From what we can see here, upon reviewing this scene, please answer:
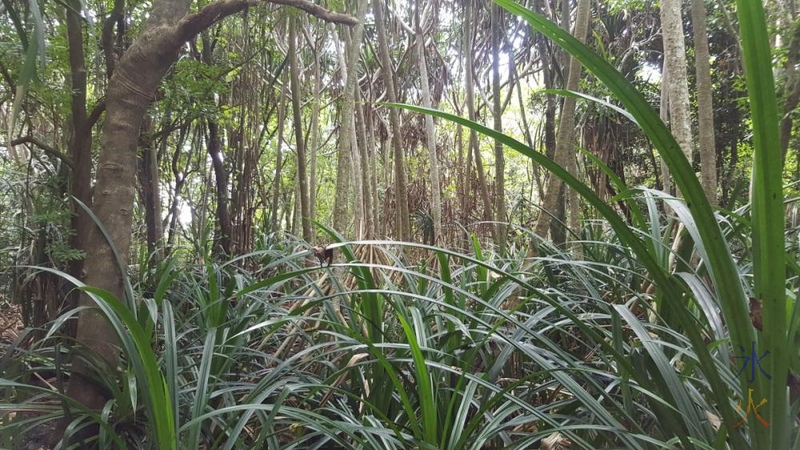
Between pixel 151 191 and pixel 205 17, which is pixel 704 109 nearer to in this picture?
pixel 205 17

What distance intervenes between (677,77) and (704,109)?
7.5 inches

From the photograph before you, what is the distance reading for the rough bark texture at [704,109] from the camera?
1.86 metres

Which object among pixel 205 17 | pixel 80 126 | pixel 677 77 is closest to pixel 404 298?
pixel 205 17

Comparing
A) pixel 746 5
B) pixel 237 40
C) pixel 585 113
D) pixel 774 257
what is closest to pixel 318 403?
pixel 774 257

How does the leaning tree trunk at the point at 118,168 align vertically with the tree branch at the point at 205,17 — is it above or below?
below

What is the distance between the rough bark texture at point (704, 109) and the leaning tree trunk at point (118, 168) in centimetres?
188

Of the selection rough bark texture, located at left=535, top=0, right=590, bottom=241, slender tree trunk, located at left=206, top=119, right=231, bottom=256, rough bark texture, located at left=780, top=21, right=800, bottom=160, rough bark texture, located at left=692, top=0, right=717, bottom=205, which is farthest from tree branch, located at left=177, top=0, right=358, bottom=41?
rough bark texture, located at left=780, top=21, right=800, bottom=160

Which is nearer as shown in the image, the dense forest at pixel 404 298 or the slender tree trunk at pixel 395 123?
the dense forest at pixel 404 298

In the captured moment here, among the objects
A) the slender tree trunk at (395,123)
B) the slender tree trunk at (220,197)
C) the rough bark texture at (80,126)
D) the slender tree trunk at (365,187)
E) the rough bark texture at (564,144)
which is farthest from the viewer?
the slender tree trunk at (365,187)

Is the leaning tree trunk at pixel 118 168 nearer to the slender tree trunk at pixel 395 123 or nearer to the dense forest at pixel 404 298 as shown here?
the dense forest at pixel 404 298

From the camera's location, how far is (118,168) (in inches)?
61.4

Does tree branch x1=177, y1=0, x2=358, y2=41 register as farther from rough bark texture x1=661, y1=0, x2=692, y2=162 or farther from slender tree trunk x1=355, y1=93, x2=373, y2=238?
slender tree trunk x1=355, y1=93, x2=373, y2=238

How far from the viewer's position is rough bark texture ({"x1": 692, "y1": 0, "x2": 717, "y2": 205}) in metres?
1.86

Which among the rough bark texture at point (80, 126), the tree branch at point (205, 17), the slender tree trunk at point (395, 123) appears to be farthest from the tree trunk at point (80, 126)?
the slender tree trunk at point (395, 123)
